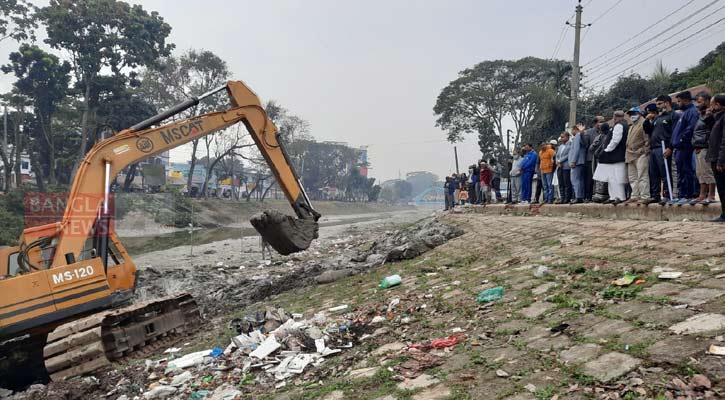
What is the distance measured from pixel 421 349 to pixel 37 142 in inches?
1225

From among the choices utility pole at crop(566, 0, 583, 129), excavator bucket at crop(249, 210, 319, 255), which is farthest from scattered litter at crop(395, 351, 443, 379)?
utility pole at crop(566, 0, 583, 129)

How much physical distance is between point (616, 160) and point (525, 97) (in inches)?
1027

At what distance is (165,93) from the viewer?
30.9 m

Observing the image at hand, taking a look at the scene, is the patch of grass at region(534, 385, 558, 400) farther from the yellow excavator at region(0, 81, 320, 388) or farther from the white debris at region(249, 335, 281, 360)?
the yellow excavator at region(0, 81, 320, 388)

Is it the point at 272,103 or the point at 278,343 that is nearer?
the point at 278,343

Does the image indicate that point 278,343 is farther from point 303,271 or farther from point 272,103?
point 272,103

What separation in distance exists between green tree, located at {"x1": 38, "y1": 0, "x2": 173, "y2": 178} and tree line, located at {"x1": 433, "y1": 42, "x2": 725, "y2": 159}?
799 inches

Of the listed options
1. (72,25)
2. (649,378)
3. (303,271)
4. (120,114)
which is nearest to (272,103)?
(120,114)

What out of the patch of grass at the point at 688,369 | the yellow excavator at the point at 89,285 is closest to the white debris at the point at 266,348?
the yellow excavator at the point at 89,285

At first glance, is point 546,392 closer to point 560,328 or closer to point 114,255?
point 560,328

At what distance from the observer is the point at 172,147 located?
25.6 ft

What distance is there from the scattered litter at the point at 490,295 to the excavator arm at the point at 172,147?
3.97 m

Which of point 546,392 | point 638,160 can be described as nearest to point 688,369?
point 546,392

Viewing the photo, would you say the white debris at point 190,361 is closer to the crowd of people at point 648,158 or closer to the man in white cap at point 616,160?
the crowd of people at point 648,158
